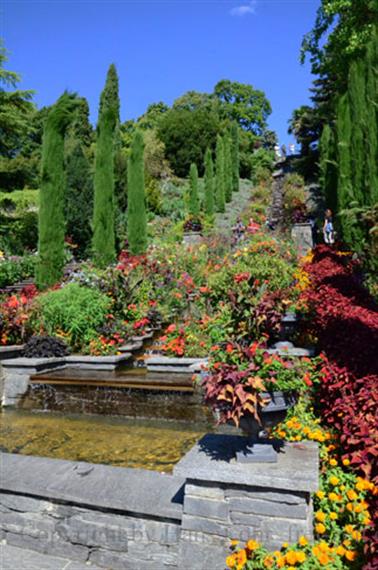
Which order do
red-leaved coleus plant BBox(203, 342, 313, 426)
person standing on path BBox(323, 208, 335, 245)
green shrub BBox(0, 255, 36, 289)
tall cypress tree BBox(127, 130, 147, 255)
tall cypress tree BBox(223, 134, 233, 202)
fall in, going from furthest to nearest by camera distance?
tall cypress tree BBox(223, 134, 233, 202)
tall cypress tree BBox(127, 130, 147, 255)
person standing on path BBox(323, 208, 335, 245)
green shrub BBox(0, 255, 36, 289)
red-leaved coleus plant BBox(203, 342, 313, 426)

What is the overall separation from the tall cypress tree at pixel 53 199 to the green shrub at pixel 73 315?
3.99 meters

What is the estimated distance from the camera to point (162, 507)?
2.75 meters

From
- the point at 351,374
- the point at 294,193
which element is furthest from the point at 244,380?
the point at 294,193

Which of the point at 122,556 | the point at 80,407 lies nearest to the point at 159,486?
the point at 122,556

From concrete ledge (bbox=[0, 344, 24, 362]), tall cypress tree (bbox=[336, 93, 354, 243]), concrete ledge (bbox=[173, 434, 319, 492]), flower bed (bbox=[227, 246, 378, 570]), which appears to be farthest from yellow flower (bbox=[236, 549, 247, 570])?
tall cypress tree (bbox=[336, 93, 354, 243])

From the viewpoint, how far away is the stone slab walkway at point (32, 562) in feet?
9.25

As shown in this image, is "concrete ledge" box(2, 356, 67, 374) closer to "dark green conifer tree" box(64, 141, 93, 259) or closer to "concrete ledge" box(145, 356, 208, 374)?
"concrete ledge" box(145, 356, 208, 374)

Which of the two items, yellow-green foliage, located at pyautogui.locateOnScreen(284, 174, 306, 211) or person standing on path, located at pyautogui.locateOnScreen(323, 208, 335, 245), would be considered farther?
yellow-green foliage, located at pyautogui.locateOnScreen(284, 174, 306, 211)

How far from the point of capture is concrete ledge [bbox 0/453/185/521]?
9.15 ft

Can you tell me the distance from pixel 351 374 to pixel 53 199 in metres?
10.5

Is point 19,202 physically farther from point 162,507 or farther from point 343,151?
point 162,507

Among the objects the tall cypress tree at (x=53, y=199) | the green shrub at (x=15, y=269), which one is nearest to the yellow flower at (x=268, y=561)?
the tall cypress tree at (x=53, y=199)

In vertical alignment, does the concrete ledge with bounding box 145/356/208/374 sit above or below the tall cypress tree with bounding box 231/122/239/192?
below

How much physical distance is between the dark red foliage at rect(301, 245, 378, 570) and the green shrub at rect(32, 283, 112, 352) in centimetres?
346
